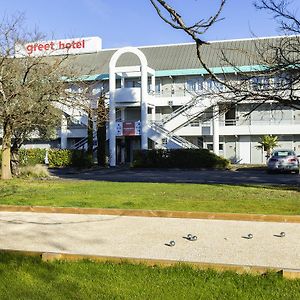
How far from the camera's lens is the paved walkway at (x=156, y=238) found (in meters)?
6.73

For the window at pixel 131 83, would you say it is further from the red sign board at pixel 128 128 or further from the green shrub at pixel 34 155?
the green shrub at pixel 34 155

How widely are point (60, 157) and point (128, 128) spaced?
7884 millimetres

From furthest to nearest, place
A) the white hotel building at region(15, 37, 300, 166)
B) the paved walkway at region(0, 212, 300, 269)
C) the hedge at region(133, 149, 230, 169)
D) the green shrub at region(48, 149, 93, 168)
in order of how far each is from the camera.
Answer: the white hotel building at region(15, 37, 300, 166) < the green shrub at region(48, 149, 93, 168) < the hedge at region(133, 149, 230, 169) < the paved walkway at region(0, 212, 300, 269)

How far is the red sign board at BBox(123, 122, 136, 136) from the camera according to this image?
4338 cm

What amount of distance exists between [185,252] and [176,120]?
36.1 m

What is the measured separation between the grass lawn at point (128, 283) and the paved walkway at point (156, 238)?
1026 millimetres

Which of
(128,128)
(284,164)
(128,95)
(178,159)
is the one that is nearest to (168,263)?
(284,164)

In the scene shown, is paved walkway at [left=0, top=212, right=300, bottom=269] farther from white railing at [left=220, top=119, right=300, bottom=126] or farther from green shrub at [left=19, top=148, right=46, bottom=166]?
white railing at [left=220, top=119, right=300, bottom=126]

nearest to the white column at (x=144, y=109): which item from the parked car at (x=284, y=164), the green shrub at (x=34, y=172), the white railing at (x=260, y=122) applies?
the white railing at (x=260, y=122)

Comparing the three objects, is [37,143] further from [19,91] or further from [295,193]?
[295,193]

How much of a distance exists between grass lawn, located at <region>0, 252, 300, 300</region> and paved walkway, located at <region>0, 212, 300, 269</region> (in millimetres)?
1026

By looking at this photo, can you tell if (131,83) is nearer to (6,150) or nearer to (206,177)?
(206,177)

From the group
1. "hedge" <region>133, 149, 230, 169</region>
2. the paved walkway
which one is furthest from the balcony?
the paved walkway

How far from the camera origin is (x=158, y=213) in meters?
10.6
